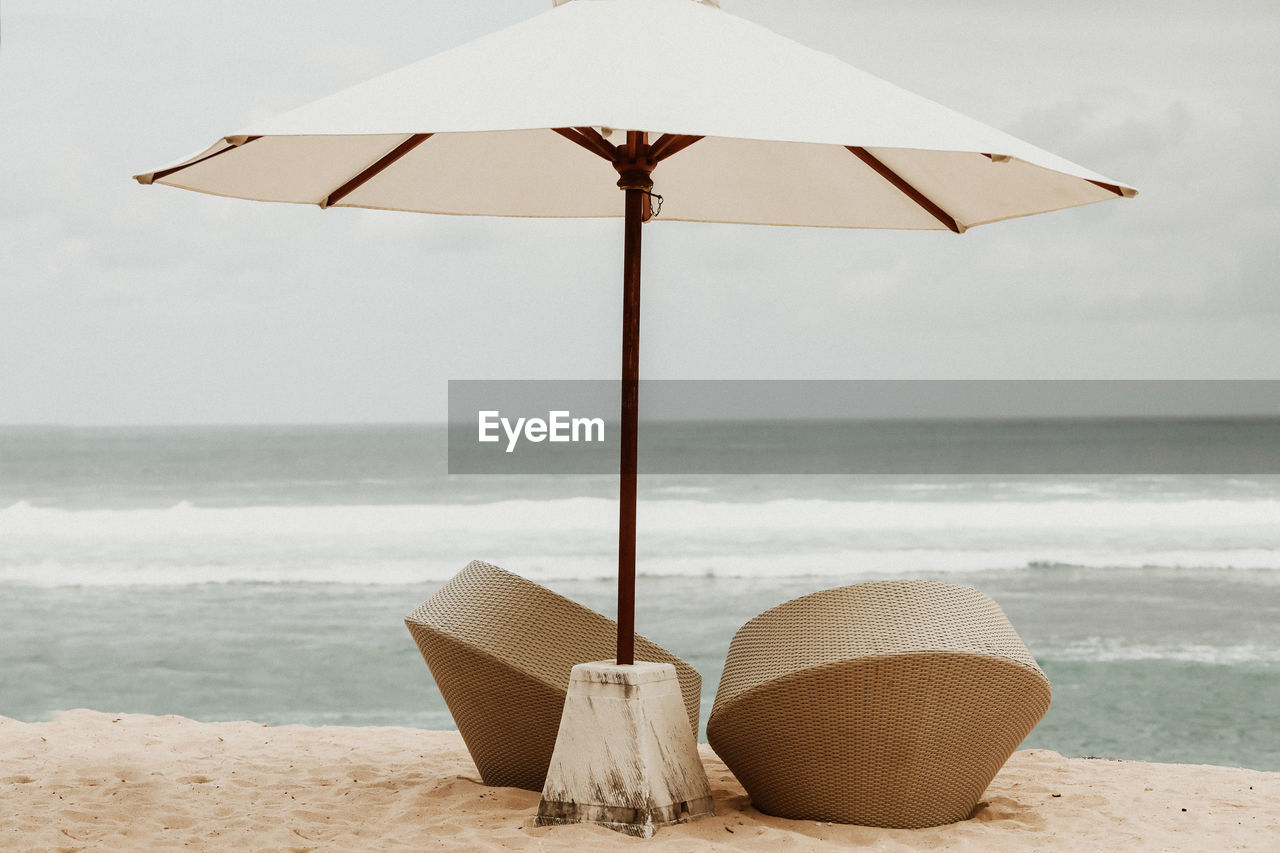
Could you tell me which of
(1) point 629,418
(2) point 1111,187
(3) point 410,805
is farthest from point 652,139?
(3) point 410,805

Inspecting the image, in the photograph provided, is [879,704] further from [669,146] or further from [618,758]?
[669,146]

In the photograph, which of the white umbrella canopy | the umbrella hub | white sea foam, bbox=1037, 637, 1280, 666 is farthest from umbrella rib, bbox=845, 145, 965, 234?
white sea foam, bbox=1037, 637, 1280, 666

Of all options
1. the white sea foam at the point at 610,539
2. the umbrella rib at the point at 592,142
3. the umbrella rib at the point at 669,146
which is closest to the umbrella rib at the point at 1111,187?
the umbrella rib at the point at 669,146

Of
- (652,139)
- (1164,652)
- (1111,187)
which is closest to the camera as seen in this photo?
(1111,187)

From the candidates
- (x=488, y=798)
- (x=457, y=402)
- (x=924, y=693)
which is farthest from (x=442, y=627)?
(x=457, y=402)

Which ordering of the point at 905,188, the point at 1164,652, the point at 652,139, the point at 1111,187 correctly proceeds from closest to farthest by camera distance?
the point at 1111,187 → the point at 905,188 → the point at 652,139 → the point at 1164,652

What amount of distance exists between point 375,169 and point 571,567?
14.1 m

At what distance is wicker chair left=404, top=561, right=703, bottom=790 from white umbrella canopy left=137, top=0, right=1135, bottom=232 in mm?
1622

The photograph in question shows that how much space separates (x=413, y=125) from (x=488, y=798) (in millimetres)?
2353

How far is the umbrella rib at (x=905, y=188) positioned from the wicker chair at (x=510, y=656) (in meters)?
2.00

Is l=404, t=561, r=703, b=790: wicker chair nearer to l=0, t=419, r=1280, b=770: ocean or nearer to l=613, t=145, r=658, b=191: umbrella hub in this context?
l=613, t=145, r=658, b=191: umbrella hub

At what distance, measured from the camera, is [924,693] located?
3.43m

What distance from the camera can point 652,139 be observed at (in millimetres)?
5285

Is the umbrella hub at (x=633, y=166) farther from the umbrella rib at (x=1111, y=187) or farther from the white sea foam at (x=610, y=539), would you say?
the white sea foam at (x=610, y=539)
